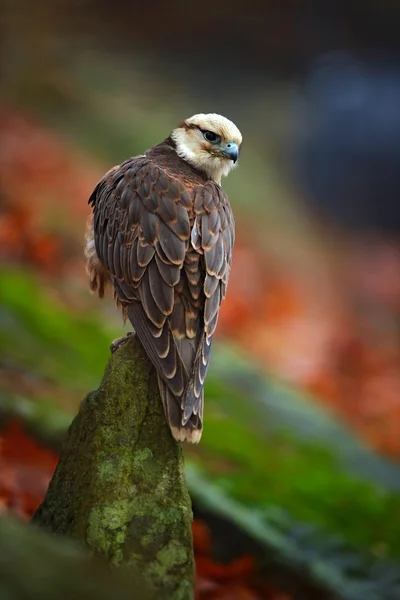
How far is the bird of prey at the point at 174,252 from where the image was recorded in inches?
164

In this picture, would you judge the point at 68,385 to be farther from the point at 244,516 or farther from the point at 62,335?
the point at 244,516

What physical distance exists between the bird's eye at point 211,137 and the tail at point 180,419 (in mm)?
1685

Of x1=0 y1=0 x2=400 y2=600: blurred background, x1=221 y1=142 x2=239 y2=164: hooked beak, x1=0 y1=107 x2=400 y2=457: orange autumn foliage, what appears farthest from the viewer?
x1=0 y1=107 x2=400 y2=457: orange autumn foliage

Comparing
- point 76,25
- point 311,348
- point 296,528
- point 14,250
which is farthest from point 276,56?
point 296,528

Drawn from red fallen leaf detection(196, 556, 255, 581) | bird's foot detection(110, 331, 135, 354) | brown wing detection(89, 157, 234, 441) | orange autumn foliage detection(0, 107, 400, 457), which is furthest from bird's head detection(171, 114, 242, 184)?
orange autumn foliage detection(0, 107, 400, 457)

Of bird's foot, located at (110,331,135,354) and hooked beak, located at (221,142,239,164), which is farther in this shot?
hooked beak, located at (221,142,239,164)

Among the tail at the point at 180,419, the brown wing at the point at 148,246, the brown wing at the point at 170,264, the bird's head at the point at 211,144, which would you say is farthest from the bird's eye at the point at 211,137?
the tail at the point at 180,419

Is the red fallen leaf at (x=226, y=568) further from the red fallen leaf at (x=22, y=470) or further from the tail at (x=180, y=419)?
the tail at (x=180, y=419)

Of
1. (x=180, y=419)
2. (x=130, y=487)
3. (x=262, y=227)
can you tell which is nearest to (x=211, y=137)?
(x=180, y=419)

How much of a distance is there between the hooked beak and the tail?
160 centimetres

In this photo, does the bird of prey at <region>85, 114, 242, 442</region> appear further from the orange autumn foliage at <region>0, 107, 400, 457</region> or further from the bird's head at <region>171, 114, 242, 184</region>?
the orange autumn foliage at <region>0, 107, 400, 457</region>

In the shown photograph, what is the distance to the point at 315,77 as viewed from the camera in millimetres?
13781

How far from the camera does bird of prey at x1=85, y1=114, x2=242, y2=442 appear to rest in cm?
417

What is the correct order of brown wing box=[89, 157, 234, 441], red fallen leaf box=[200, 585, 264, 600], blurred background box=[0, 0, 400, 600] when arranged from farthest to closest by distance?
blurred background box=[0, 0, 400, 600] → red fallen leaf box=[200, 585, 264, 600] → brown wing box=[89, 157, 234, 441]
